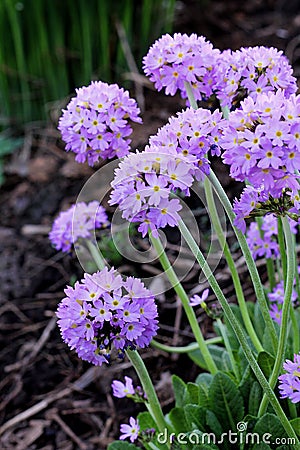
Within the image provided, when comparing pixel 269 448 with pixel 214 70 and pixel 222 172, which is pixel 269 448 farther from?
pixel 222 172

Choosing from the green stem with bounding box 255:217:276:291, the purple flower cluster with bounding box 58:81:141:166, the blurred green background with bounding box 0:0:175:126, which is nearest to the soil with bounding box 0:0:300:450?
the blurred green background with bounding box 0:0:175:126

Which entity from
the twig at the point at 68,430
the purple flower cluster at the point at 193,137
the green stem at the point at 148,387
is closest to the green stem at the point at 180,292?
the green stem at the point at 148,387

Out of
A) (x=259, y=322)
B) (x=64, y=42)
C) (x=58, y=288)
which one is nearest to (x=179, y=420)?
(x=259, y=322)

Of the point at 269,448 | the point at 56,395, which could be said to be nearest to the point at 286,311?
the point at 269,448

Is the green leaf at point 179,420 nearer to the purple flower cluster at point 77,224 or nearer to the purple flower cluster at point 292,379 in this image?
the purple flower cluster at point 292,379

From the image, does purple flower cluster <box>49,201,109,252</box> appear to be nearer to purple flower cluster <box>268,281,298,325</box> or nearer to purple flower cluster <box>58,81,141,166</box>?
purple flower cluster <box>58,81,141,166</box>

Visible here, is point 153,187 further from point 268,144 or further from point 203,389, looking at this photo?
point 203,389
